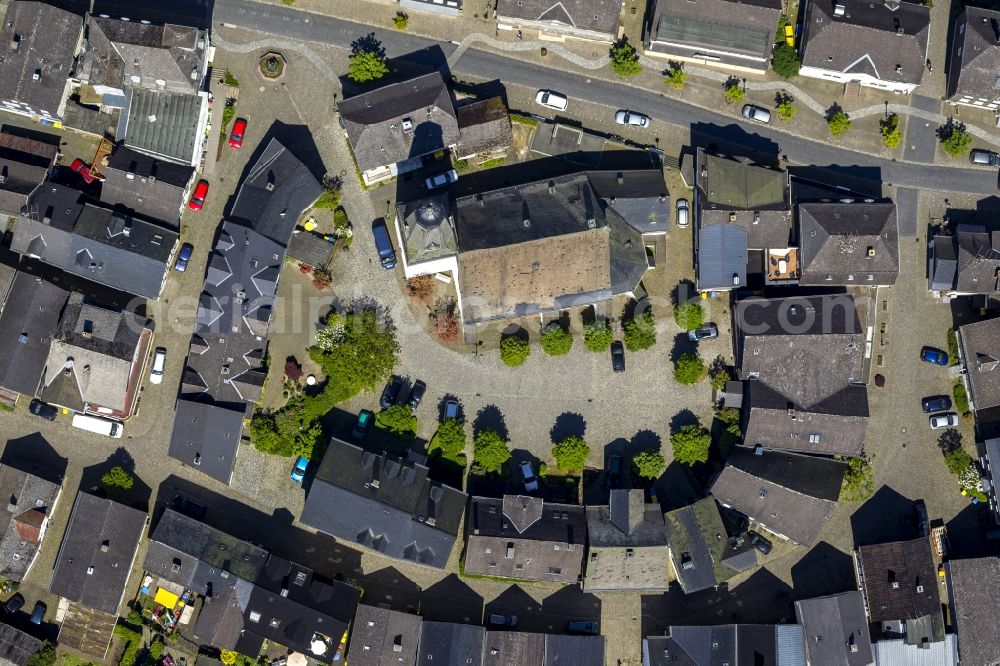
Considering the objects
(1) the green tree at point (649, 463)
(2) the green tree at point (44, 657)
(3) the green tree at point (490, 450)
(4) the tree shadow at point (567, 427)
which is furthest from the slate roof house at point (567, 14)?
(2) the green tree at point (44, 657)

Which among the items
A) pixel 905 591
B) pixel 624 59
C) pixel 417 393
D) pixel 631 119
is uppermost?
pixel 624 59

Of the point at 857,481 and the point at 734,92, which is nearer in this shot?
the point at 857,481

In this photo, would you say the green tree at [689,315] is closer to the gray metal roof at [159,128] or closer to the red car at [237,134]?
the red car at [237,134]

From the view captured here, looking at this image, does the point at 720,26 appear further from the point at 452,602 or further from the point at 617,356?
the point at 452,602

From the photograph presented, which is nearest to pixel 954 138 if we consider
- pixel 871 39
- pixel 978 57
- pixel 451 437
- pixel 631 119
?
pixel 978 57

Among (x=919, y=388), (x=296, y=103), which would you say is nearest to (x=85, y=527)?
(x=296, y=103)

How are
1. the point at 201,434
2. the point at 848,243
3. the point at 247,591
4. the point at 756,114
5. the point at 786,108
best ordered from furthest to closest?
the point at 756,114, the point at 786,108, the point at 848,243, the point at 201,434, the point at 247,591

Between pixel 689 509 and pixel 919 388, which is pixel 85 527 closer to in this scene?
pixel 689 509
